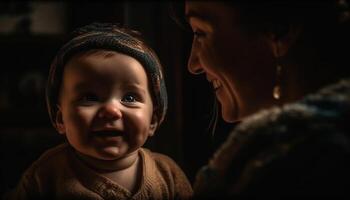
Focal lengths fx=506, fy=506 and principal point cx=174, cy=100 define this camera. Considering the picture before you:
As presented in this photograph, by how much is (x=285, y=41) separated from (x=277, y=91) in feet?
0.31

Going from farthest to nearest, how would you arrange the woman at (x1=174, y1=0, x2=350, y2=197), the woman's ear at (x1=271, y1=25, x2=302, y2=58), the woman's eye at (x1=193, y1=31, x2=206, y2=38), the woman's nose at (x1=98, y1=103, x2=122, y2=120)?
the woman's nose at (x1=98, y1=103, x2=122, y2=120), the woman's eye at (x1=193, y1=31, x2=206, y2=38), the woman's ear at (x1=271, y1=25, x2=302, y2=58), the woman at (x1=174, y1=0, x2=350, y2=197)

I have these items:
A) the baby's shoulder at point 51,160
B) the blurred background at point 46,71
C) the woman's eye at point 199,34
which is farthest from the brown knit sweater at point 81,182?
the woman's eye at point 199,34

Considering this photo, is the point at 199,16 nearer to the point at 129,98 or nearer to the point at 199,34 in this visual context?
the point at 199,34

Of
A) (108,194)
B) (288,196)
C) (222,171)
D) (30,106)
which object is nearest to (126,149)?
(108,194)

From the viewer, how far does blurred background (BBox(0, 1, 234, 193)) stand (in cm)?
183

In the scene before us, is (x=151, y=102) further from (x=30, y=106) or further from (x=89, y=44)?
(x=30, y=106)

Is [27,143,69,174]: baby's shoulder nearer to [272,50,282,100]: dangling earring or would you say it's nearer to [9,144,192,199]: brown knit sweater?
[9,144,192,199]: brown knit sweater

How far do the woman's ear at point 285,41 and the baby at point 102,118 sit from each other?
395 millimetres

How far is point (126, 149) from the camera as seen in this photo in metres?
1.16

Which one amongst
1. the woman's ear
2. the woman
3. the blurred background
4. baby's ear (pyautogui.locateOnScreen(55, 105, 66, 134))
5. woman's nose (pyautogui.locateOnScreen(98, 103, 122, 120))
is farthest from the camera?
the blurred background

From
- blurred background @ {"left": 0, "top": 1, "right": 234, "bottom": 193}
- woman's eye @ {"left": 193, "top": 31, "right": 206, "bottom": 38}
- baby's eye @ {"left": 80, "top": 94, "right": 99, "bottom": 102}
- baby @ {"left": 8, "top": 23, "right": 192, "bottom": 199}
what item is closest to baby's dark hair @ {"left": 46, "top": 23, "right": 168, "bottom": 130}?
baby @ {"left": 8, "top": 23, "right": 192, "bottom": 199}

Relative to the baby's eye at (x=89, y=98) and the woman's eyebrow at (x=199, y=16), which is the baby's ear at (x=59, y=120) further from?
the woman's eyebrow at (x=199, y=16)

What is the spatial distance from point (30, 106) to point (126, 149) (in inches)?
52.4

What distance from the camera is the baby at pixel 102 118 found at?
1122mm
